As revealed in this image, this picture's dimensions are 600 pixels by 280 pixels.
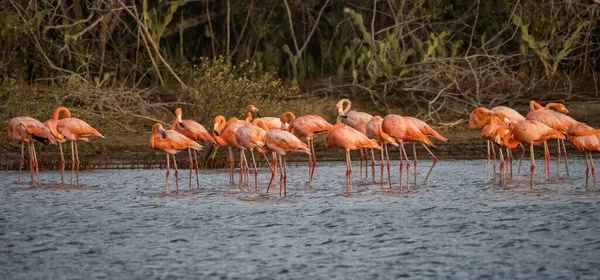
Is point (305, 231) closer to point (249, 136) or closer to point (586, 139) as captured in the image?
Result: point (249, 136)

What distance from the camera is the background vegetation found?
16.0 m

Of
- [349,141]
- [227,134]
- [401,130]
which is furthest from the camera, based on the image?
[227,134]

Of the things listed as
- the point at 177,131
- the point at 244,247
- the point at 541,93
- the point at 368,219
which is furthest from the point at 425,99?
the point at 244,247

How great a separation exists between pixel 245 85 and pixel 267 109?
0.49m

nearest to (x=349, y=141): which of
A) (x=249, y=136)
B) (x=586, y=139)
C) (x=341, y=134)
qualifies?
(x=341, y=134)

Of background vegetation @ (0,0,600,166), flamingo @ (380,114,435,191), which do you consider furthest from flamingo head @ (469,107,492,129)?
background vegetation @ (0,0,600,166)

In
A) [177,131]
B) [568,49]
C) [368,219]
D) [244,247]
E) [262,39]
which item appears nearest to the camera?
[244,247]

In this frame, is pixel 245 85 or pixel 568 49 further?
pixel 568 49

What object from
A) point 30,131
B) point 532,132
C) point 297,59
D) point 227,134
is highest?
point 297,59

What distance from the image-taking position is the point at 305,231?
8.38 meters

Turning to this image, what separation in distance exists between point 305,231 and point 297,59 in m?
11.3

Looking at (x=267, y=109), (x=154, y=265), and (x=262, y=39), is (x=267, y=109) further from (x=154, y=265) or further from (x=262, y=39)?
(x=154, y=265)

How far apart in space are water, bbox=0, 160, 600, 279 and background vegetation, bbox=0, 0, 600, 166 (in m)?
4.10

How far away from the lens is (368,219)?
29.5 ft
